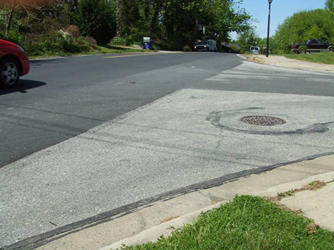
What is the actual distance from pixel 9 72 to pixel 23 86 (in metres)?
0.61

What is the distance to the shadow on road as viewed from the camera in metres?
9.83

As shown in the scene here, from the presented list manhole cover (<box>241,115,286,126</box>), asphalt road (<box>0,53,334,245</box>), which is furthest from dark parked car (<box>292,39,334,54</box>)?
manhole cover (<box>241,115,286,126</box>)

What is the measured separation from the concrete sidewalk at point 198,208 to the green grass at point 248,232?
5.4 inches

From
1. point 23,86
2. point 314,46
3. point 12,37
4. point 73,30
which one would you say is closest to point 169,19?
point 314,46

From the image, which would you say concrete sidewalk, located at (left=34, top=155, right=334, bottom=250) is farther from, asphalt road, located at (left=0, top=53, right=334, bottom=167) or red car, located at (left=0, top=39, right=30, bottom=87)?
red car, located at (left=0, top=39, right=30, bottom=87)

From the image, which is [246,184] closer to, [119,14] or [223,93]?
[223,93]

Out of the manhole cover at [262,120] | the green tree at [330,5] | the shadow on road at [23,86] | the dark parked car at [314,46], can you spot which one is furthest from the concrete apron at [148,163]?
the green tree at [330,5]

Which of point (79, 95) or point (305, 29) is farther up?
point (305, 29)

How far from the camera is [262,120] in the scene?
23.9 ft

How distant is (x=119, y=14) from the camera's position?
2132 inches

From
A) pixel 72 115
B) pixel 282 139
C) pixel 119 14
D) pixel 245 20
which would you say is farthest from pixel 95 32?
pixel 245 20

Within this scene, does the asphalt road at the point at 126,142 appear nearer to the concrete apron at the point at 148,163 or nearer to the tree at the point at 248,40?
the concrete apron at the point at 148,163

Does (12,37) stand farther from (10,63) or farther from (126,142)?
(126,142)

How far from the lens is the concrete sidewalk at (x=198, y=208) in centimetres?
318
